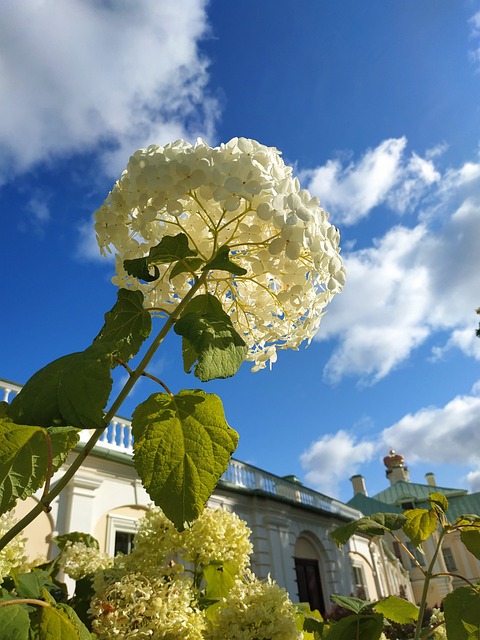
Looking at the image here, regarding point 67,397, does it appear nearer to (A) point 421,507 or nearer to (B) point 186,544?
(B) point 186,544

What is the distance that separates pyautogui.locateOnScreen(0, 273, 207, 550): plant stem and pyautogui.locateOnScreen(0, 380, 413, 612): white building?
3620 mm

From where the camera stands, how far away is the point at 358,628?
1558mm

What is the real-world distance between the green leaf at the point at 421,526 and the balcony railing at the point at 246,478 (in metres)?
7.60

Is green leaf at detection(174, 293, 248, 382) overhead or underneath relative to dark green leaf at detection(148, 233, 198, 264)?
underneath

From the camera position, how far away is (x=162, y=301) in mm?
1305

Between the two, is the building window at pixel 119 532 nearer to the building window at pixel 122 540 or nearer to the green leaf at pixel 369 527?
the building window at pixel 122 540

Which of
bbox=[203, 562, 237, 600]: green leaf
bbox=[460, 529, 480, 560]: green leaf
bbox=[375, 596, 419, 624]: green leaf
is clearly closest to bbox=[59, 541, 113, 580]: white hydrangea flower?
bbox=[203, 562, 237, 600]: green leaf

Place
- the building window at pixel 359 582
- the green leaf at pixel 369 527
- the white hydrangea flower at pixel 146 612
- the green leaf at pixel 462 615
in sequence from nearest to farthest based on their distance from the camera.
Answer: the white hydrangea flower at pixel 146 612 → the green leaf at pixel 462 615 → the green leaf at pixel 369 527 → the building window at pixel 359 582

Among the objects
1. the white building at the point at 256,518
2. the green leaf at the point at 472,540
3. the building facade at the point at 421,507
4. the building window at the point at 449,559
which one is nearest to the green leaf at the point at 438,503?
the green leaf at the point at 472,540

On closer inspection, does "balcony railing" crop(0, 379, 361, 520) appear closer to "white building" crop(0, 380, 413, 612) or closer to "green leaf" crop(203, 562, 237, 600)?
"white building" crop(0, 380, 413, 612)

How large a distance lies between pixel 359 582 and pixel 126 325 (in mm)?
23735

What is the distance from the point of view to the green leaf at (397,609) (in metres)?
1.78

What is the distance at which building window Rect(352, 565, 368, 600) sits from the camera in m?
19.9

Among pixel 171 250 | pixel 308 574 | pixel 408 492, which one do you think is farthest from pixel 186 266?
pixel 408 492
